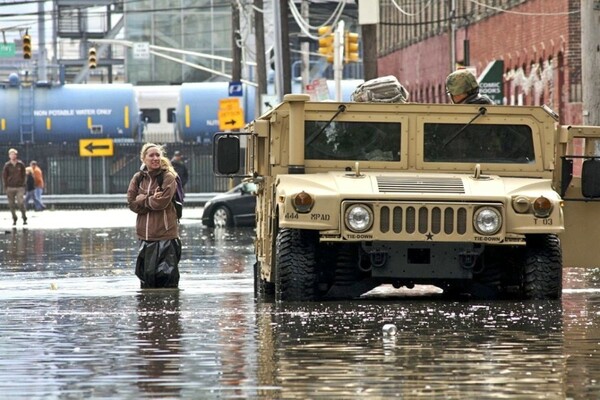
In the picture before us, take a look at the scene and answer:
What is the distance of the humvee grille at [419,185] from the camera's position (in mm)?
15258

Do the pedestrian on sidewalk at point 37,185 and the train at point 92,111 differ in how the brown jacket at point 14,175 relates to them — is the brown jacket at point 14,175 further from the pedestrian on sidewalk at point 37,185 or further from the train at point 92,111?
the train at point 92,111

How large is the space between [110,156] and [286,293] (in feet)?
164

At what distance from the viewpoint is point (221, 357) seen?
1136 cm

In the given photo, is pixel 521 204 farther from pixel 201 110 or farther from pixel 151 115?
pixel 151 115

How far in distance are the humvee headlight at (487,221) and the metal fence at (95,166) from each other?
1974 inches

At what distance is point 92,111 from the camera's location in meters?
63.7

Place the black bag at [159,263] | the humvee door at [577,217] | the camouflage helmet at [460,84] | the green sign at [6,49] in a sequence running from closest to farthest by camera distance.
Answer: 1. the humvee door at [577,217]
2. the camouflage helmet at [460,84]
3. the black bag at [159,263]
4. the green sign at [6,49]

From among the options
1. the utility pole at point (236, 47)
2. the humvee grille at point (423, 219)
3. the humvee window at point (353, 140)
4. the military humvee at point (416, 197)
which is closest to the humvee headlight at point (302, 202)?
the military humvee at point (416, 197)

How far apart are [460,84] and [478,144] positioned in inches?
27.3

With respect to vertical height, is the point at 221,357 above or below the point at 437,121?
below

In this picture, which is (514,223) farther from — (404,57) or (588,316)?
(404,57)

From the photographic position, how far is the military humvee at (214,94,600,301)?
592 inches

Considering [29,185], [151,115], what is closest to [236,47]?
[29,185]

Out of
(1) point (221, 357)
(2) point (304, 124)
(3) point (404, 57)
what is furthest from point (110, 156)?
(1) point (221, 357)
